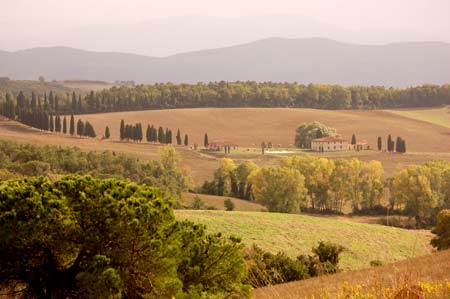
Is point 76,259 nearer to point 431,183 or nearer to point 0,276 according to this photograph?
point 0,276

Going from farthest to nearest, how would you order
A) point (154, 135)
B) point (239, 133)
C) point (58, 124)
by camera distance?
point (239, 133)
point (154, 135)
point (58, 124)

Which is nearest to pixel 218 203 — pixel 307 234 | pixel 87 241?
pixel 307 234

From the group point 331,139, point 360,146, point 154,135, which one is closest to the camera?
point 154,135

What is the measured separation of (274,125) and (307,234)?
128328mm

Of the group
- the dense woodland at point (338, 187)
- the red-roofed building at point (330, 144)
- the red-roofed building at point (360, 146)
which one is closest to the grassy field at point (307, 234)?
the dense woodland at point (338, 187)

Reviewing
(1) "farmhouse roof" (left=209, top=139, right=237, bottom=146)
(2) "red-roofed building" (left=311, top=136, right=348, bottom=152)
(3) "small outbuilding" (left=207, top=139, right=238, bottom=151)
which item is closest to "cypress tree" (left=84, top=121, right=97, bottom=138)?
(3) "small outbuilding" (left=207, top=139, right=238, bottom=151)

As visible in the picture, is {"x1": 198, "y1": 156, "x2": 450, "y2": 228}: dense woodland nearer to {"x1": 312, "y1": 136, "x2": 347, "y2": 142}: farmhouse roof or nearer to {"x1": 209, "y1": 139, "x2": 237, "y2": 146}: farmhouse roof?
{"x1": 209, "y1": 139, "x2": 237, "y2": 146}: farmhouse roof

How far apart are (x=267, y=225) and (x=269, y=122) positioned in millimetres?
130528

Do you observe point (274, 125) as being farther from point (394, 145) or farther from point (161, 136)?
point (161, 136)

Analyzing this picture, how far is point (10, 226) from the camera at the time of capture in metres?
18.5

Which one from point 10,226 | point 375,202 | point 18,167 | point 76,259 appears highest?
point 10,226

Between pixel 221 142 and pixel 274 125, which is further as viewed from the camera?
pixel 274 125

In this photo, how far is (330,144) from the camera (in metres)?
158

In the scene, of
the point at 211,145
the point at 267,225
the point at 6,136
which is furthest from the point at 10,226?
the point at 211,145
